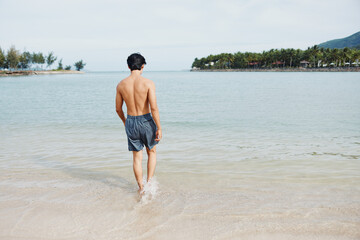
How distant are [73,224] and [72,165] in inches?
117

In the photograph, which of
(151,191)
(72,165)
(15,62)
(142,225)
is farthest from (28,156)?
(15,62)

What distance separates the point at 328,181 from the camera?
466cm

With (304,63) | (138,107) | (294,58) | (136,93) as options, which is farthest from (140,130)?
(304,63)

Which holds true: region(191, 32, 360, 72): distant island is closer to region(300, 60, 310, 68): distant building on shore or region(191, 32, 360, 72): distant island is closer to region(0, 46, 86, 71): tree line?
region(300, 60, 310, 68): distant building on shore

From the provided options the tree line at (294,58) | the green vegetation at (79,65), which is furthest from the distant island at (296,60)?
the green vegetation at (79,65)

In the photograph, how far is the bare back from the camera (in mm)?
3717

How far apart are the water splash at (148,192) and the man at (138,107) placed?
35cm

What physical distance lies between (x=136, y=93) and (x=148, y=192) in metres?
1.57

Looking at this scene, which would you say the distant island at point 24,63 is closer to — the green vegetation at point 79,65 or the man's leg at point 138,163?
the green vegetation at point 79,65

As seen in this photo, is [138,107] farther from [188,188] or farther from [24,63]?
[24,63]

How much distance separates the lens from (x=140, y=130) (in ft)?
12.8

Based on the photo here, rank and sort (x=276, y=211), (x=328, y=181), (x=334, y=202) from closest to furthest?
(x=276, y=211) → (x=334, y=202) → (x=328, y=181)

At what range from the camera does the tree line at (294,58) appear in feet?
380

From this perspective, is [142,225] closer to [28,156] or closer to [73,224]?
[73,224]
